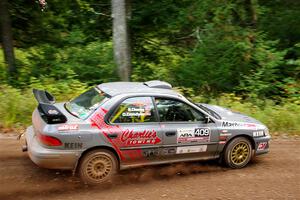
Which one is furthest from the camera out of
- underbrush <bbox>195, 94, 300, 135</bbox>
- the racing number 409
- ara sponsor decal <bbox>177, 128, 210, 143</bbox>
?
underbrush <bbox>195, 94, 300, 135</bbox>

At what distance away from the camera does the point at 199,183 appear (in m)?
6.45

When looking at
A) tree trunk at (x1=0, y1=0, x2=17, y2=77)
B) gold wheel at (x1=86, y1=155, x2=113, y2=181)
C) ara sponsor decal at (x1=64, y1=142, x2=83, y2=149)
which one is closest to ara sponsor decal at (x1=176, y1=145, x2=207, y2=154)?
gold wheel at (x1=86, y1=155, x2=113, y2=181)

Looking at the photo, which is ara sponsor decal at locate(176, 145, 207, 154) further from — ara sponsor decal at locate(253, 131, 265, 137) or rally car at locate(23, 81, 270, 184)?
ara sponsor decal at locate(253, 131, 265, 137)

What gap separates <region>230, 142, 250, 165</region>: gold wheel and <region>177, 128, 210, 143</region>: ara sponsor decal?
667 mm

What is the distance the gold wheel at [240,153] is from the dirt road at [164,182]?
19 cm

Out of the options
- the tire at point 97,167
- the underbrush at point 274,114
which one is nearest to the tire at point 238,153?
the tire at point 97,167

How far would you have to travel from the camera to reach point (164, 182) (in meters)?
6.43

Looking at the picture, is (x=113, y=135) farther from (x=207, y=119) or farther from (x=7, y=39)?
(x=7, y=39)

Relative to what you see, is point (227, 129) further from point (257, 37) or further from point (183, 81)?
point (257, 37)

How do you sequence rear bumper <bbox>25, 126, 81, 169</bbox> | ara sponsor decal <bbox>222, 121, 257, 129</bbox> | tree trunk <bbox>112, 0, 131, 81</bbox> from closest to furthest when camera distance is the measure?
rear bumper <bbox>25, 126, 81, 169</bbox>, ara sponsor decal <bbox>222, 121, 257, 129</bbox>, tree trunk <bbox>112, 0, 131, 81</bbox>

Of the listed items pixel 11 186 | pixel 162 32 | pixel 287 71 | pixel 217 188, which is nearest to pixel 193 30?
pixel 162 32

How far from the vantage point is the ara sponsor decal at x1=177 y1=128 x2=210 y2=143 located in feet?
21.5

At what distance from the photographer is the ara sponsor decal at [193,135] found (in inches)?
258

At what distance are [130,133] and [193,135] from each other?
1190 millimetres
